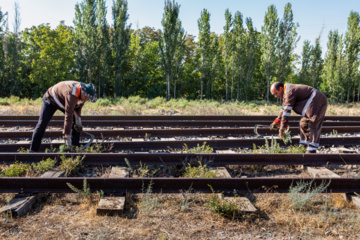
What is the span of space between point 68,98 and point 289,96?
4687mm

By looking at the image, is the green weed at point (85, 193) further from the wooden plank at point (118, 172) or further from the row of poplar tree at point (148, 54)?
the row of poplar tree at point (148, 54)

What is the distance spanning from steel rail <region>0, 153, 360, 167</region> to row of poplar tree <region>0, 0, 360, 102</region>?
27853 mm

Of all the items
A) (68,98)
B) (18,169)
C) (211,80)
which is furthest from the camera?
(211,80)

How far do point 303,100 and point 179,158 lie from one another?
317cm

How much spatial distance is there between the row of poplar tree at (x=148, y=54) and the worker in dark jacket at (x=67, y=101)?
2702 centimetres

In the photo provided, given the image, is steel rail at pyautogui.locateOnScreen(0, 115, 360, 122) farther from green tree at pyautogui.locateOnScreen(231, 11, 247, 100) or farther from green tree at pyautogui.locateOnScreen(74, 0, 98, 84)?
green tree at pyautogui.locateOnScreen(231, 11, 247, 100)

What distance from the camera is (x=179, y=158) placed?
5.32 m

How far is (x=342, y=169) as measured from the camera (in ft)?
18.0

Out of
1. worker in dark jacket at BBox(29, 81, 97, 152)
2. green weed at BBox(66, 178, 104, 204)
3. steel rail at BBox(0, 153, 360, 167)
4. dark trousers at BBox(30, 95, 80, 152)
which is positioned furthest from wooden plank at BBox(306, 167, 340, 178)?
dark trousers at BBox(30, 95, 80, 152)

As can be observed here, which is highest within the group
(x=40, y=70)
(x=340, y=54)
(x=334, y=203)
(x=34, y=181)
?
(x=340, y=54)

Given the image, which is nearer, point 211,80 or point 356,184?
point 356,184

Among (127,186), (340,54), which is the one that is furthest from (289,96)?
(340,54)

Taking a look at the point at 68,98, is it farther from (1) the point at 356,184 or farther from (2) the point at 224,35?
(2) the point at 224,35

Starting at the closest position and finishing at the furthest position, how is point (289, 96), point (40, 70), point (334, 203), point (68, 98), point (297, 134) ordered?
1. point (334, 203)
2. point (68, 98)
3. point (289, 96)
4. point (297, 134)
5. point (40, 70)
